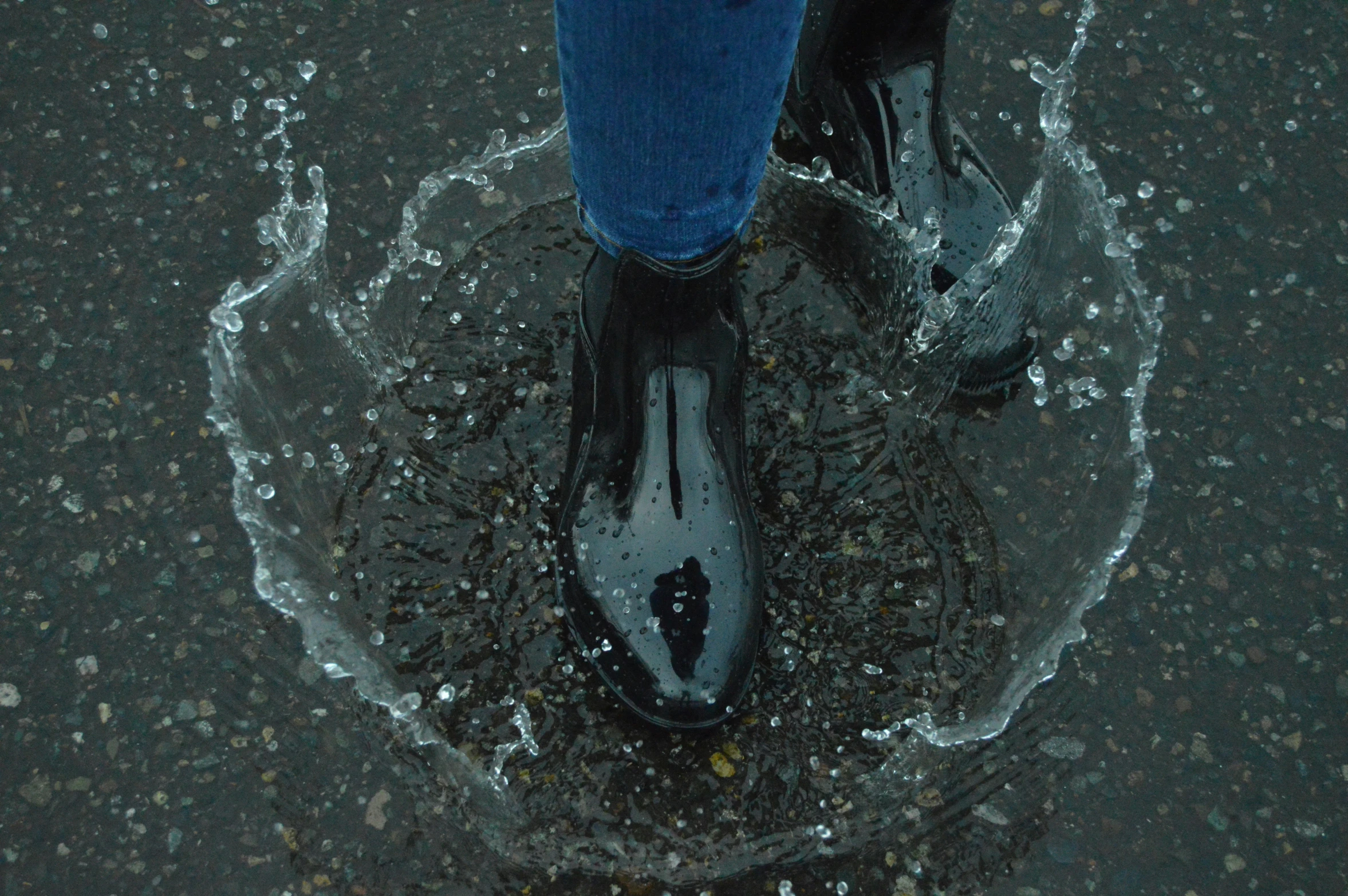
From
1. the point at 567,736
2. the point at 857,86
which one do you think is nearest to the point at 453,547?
the point at 567,736

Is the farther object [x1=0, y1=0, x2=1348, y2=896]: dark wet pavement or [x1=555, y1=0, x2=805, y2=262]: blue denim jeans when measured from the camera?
[x1=0, y1=0, x2=1348, y2=896]: dark wet pavement

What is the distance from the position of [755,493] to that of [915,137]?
2.18 ft

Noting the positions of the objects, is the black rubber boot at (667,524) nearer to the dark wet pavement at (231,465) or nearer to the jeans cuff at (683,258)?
the jeans cuff at (683,258)

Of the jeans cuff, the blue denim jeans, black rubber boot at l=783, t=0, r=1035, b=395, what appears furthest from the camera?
black rubber boot at l=783, t=0, r=1035, b=395

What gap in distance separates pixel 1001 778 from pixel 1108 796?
0.16m

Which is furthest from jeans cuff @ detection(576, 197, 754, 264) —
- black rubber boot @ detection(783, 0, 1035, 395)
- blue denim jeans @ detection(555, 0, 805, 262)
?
black rubber boot @ detection(783, 0, 1035, 395)

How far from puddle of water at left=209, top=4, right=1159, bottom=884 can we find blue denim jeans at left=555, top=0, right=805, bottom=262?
24.0 inches

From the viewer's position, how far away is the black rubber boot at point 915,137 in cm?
181

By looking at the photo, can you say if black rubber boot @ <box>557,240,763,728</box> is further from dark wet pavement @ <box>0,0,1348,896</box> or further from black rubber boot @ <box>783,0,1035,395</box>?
black rubber boot @ <box>783,0,1035,395</box>

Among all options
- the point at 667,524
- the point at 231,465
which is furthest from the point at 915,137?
the point at 231,465

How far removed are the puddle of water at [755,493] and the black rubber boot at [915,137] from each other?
4cm

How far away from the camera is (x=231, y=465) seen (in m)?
1.73

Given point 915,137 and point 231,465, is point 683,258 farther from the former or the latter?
point 231,465

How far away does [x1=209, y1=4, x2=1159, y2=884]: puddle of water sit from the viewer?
4.97 ft
